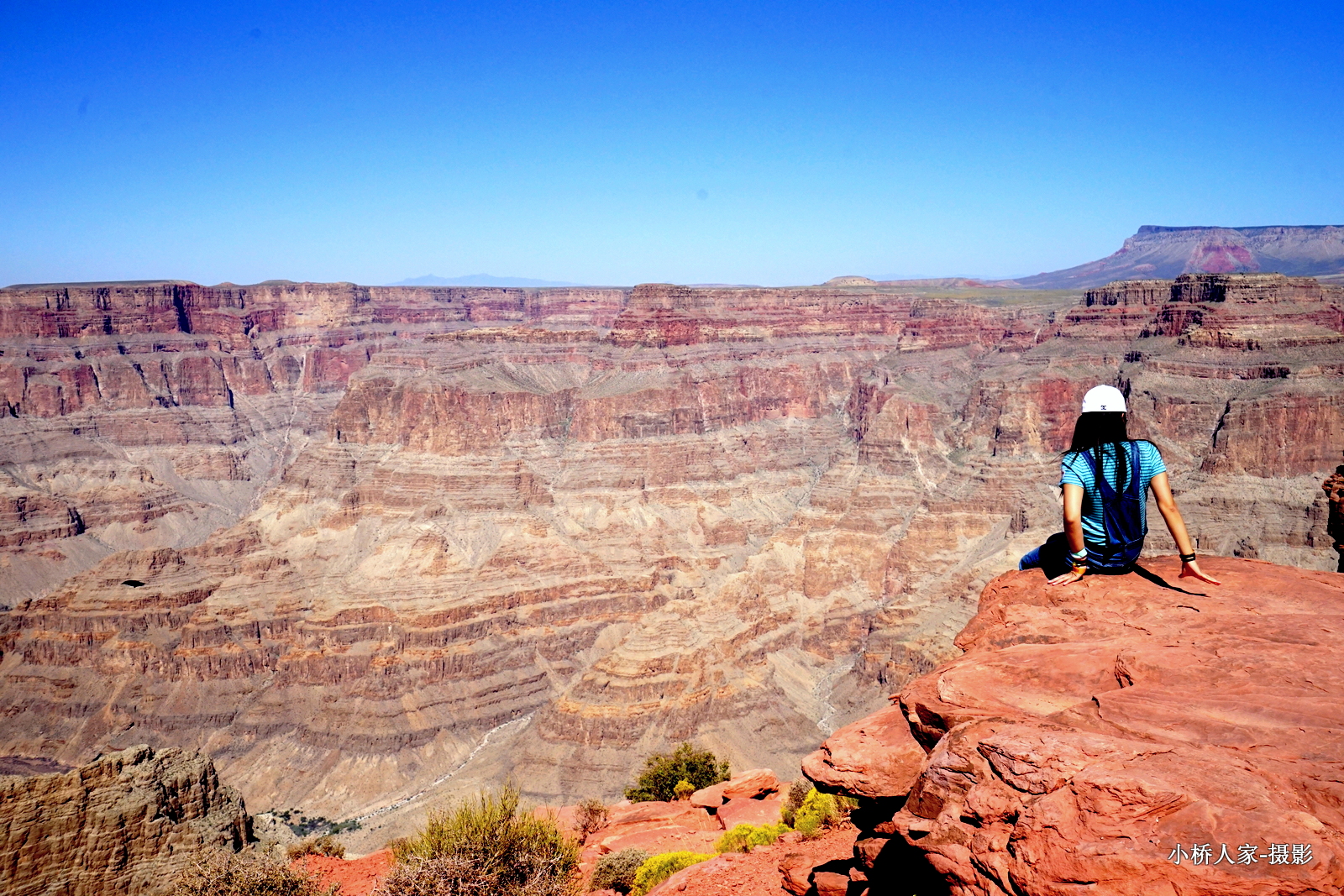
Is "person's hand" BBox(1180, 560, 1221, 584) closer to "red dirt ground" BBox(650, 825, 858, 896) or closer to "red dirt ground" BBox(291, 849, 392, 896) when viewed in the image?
"red dirt ground" BBox(650, 825, 858, 896)

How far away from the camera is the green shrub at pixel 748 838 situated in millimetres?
19438

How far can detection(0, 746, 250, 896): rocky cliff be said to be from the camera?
2094 cm

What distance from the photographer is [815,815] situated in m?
18.7

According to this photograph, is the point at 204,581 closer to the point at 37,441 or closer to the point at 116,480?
the point at 116,480

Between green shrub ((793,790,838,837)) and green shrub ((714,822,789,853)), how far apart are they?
509 millimetres

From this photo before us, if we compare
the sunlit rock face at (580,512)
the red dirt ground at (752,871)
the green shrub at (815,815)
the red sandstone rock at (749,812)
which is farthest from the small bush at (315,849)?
the sunlit rock face at (580,512)

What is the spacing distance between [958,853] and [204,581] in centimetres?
8537

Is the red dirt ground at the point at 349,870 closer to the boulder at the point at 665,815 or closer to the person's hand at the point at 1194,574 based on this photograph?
the boulder at the point at 665,815

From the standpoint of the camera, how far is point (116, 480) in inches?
5049

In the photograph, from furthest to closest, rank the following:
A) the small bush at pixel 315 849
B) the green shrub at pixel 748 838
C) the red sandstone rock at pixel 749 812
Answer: the small bush at pixel 315 849, the red sandstone rock at pixel 749 812, the green shrub at pixel 748 838

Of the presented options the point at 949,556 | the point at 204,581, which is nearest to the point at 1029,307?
the point at 949,556

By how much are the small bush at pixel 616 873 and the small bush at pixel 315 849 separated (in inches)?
404

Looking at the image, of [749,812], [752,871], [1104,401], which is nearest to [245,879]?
[752,871]

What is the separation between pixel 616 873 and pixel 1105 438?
512 inches
